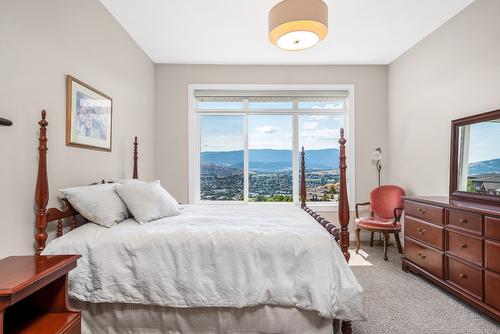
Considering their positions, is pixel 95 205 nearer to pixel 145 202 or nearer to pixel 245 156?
pixel 145 202

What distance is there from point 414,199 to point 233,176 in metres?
2.67

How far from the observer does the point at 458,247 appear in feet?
8.14

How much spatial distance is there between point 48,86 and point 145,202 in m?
1.12

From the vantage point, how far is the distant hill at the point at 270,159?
4715mm

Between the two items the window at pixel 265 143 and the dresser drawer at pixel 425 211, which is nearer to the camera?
the dresser drawer at pixel 425 211

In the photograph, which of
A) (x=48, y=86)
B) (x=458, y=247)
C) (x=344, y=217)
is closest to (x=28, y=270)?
(x=48, y=86)

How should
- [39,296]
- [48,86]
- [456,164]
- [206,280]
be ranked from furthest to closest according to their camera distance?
[456,164]
[48,86]
[206,280]
[39,296]

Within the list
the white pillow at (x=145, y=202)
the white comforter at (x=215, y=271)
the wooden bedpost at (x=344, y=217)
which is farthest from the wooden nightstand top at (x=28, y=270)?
the wooden bedpost at (x=344, y=217)

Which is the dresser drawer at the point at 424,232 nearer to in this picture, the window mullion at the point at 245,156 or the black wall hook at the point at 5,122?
the window mullion at the point at 245,156

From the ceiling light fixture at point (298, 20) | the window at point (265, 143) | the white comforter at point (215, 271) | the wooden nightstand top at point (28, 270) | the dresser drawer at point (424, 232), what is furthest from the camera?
the window at point (265, 143)

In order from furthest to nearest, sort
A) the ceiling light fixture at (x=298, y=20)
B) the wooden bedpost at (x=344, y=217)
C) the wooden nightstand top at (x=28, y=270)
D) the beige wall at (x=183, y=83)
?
1. the beige wall at (x=183, y=83)
2. the ceiling light fixture at (x=298, y=20)
3. the wooden bedpost at (x=344, y=217)
4. the wooden nightstand top at (x=28, y=270)

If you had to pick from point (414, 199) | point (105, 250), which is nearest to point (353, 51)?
point (414, 199)

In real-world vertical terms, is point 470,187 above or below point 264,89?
below

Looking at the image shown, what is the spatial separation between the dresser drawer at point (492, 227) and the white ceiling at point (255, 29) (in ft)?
7.14
